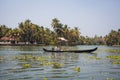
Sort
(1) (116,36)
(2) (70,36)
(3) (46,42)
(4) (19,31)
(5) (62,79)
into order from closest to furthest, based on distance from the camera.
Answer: (5) (62,79), (4) (19,31), (3) (46,42), (2) (70,36), (1) (116,36)

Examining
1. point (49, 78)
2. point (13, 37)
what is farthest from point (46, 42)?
point (49, 78)

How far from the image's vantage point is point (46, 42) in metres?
149

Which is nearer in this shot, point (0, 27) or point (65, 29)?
point (0, 27)

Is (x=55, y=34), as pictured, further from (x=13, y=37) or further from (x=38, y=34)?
(x=13, y=37)

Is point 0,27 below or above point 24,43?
above

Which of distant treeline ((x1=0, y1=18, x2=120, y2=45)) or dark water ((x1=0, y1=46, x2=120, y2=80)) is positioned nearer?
dark water ((x1=0, y1=46, x2=120, y2=80))

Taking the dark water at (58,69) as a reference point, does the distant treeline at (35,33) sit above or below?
above

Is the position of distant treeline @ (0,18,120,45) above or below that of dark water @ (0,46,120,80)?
above

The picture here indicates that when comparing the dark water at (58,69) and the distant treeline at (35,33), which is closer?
the dark water at (58,69)

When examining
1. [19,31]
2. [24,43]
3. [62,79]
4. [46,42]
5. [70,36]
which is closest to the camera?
[62,79]

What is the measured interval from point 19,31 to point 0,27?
16300 millimetres

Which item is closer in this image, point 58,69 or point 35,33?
point 58,69

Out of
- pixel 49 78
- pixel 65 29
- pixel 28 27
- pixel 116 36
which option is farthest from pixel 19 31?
pixel 49 78

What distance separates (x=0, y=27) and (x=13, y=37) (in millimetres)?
9287
